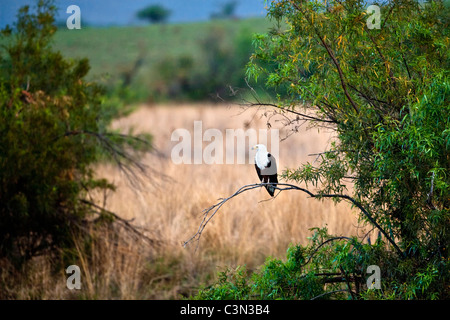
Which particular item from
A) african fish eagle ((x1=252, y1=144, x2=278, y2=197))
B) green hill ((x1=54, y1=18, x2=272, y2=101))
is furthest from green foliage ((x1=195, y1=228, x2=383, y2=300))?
green hill ((x1=54, y1=18, x2=272, y2=101))

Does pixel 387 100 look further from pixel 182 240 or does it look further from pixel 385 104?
pixel 182 240

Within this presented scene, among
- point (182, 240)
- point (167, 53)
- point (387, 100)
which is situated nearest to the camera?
point (387, 100)

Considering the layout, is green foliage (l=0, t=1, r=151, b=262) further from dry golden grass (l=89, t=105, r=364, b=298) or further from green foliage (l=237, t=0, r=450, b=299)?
green foliage (l=237, t=0, r=450, b=299)

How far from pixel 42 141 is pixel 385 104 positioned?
3.76 meters

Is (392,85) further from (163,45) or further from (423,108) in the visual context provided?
(163,45)

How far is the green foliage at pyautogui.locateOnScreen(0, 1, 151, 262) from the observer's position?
580cm

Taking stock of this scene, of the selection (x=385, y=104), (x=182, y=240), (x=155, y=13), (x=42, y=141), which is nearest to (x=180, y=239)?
(x=182, y=240)

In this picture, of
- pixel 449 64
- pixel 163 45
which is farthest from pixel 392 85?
pixel 163 45

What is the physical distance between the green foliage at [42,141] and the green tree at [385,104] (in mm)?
3062

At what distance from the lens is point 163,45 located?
4678 cm

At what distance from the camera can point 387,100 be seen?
366 centimetres

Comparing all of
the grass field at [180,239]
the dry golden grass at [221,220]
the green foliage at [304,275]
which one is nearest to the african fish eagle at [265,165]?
the green foliage at [304,275]

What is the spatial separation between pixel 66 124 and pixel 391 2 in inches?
159

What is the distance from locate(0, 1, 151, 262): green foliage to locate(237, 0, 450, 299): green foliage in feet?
10.0
